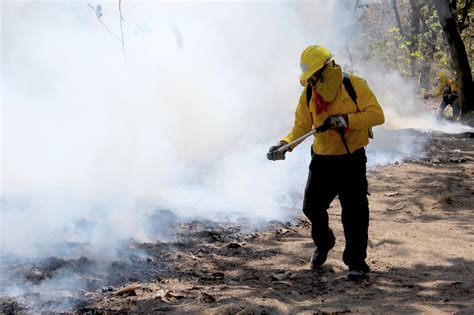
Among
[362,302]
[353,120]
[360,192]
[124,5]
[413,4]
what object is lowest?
[362,302]

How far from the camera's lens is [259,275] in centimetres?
484

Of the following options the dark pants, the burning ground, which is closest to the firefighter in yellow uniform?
the dark pants

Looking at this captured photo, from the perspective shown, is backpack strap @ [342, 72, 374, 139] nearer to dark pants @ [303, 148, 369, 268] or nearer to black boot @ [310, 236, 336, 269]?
dark pants @ [303, 148, 369, 268]

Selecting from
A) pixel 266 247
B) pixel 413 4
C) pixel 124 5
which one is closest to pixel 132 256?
pixel 266 247

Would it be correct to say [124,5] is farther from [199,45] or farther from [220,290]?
[220,290]

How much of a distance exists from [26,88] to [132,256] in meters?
3.48

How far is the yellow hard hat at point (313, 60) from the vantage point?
4.31m

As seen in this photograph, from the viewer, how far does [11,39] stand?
7477 millimetres

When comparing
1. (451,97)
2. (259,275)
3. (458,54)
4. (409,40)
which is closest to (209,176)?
(259,275)

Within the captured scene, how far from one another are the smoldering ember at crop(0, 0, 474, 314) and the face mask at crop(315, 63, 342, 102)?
10mm

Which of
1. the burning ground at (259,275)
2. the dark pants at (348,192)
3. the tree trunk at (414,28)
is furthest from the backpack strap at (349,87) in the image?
the tree trunk at (414,28)

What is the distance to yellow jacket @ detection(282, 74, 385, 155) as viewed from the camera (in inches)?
169

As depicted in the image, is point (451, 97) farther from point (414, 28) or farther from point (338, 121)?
point (338, 121)

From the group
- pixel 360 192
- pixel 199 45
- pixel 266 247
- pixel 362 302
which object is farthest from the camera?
pixel 199 45
